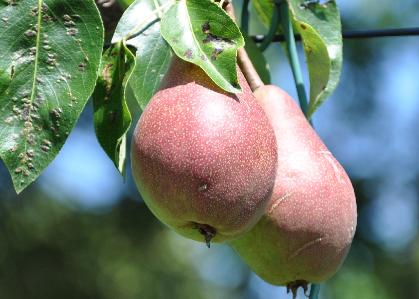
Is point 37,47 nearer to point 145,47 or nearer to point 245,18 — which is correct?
point 145,47

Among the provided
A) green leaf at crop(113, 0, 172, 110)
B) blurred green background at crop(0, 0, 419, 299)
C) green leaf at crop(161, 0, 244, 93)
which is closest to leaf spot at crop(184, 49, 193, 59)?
green leaf at crop(161, 0, 244, 93)

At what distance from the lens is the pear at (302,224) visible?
0.92m

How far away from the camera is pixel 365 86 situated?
6.40 meters

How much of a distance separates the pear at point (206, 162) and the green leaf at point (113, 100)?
2.2 inches

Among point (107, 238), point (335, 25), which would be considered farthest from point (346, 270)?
point (335, 25)

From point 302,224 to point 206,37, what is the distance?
A: 0.63 feet

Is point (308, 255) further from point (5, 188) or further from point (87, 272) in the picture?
point (87, 272)

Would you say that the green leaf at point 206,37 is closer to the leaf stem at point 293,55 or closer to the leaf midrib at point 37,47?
the leaf midrib at point 37,47

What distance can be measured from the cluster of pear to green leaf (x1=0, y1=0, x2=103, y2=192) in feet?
0.21

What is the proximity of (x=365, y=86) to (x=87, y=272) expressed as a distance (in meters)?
2.11

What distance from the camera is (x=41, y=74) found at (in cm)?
86

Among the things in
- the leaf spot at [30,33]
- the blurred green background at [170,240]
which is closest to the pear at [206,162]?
the leaf spot at [30,33]

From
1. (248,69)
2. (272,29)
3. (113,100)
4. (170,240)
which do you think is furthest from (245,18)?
(170,240)

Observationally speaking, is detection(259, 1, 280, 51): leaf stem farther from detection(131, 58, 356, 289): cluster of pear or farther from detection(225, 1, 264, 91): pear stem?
detection(131, 58, 356, 289): cluster of pear
